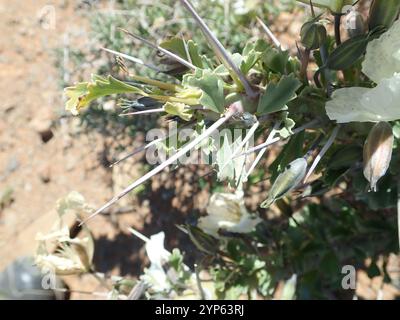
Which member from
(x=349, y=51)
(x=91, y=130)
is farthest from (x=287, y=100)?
(x=91, y=130)

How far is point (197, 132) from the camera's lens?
65cm

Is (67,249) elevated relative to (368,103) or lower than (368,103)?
lower

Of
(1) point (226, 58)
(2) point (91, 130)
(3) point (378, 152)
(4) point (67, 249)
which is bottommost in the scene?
(4) point (67, 249)

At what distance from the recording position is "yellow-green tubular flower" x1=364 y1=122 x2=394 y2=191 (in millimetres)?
684

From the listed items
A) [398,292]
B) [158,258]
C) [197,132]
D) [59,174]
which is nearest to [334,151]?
[197,132]

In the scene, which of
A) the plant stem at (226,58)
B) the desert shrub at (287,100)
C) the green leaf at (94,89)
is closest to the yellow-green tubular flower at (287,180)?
the desert shrub at (287,100)

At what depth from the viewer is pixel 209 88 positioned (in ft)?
2.01

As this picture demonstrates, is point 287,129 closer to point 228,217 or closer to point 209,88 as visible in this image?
point 209,88

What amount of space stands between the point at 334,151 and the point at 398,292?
97 cm

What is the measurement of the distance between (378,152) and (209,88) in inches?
9.9

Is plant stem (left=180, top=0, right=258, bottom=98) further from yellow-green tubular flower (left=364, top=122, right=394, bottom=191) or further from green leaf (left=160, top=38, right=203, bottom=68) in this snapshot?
yellow-green tubular flower (left=364, top=122, right=394, bottom=191)

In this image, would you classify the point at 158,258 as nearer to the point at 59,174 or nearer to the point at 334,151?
the point at 334,151

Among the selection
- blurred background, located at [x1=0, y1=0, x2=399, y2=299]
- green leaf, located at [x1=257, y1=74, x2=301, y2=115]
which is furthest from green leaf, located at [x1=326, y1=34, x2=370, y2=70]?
blurred background, located at [x1=0, y1=0, x2=399, y2=299]

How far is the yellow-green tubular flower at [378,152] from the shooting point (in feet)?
2.24
